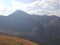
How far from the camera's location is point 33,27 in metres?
1.76

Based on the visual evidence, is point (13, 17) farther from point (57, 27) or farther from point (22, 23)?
point (57, 27)

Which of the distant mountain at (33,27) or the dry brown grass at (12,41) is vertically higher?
the distant mountain at (33,27)

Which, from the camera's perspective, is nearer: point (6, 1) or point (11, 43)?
point (11, 43)

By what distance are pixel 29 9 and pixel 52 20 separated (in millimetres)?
324

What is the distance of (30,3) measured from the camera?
182cm

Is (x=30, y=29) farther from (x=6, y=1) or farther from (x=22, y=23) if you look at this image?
(x=6, y=1)

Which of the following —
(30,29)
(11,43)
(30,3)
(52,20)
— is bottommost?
(11,43)

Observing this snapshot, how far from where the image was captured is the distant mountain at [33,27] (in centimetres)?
172

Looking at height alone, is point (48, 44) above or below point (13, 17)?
below

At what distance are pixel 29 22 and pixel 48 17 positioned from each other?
0.80 ft

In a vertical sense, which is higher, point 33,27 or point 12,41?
point 33,27

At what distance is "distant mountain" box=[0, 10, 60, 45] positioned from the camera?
1.72m

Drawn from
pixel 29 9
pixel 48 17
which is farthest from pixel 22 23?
pixel 48 17

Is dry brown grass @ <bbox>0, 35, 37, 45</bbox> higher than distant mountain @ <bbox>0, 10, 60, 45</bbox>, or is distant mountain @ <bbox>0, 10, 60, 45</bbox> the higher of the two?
distant mountain @ <bbox>0, 10, 60, 45</bbox>
